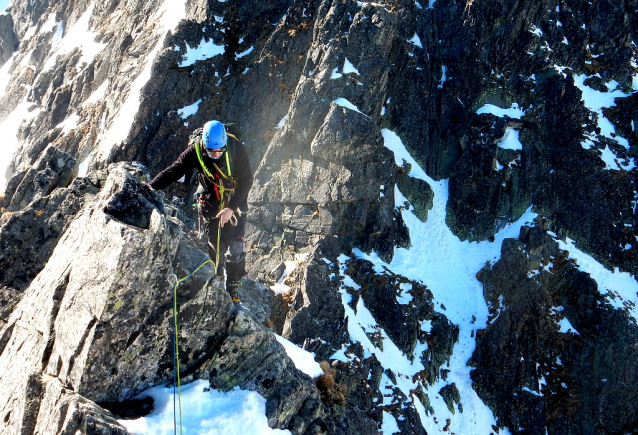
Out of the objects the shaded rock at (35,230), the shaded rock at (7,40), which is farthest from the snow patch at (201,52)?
the shaded rock at (7,40)

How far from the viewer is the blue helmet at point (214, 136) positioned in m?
6.82

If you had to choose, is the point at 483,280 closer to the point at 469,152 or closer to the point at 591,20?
the point at 469,152

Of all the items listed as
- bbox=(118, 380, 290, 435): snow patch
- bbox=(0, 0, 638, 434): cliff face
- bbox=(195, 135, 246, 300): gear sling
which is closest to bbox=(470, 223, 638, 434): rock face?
bbox=(0, 0, 638, 434): cliff face

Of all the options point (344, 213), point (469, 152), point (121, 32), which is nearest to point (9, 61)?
point (121, 32)

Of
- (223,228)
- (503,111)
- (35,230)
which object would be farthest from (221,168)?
(503,111)

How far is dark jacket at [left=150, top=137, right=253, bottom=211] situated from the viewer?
709cm

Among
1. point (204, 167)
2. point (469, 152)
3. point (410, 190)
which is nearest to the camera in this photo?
point (204, 167)

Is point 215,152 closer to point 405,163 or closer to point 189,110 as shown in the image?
point 189,110

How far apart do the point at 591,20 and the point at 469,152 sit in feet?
55.2

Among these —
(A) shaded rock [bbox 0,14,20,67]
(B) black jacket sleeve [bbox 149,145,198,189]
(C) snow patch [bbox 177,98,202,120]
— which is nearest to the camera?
(B) black jacket sleeve [bbox 149,145,198,189]

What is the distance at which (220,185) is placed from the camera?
7.66m

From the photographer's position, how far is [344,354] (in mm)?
21500

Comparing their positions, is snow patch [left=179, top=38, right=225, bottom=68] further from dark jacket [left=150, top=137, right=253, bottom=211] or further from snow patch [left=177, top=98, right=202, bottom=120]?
dark jacket [left=150, top=137, right=253, bottom=211]

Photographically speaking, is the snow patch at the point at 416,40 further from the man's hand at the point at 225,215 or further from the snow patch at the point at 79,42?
the man's hand at the point at 225,215
